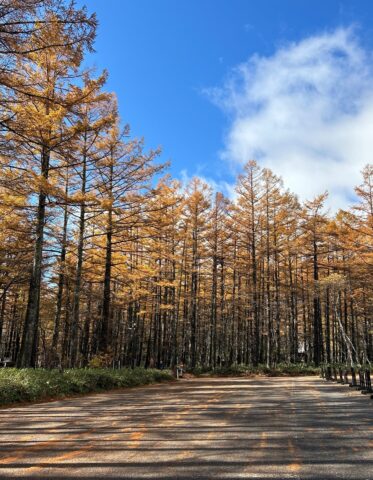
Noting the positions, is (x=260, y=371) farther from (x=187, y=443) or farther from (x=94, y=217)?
(x=187, y=443)

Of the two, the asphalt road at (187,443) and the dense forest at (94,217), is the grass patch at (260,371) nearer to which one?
the dense forest at (94,217)

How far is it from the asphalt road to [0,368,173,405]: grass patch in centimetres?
123

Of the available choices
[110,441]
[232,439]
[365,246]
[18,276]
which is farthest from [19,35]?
[365,246]

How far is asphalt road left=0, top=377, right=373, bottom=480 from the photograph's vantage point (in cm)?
391

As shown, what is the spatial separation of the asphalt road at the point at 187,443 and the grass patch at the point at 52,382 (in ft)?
4.03

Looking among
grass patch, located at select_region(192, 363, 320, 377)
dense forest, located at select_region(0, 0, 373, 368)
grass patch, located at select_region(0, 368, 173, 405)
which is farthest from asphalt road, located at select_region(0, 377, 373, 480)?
grass patch, located at select_region(192, 363, 320, 377)

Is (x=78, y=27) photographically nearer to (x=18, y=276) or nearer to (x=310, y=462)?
(x=310, y=462)

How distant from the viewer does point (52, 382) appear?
11.7 metres

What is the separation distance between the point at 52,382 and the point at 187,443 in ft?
25.5

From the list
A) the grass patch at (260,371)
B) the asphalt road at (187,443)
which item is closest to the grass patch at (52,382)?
the asphalt road at (187,443)

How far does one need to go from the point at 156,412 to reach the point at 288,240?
25.2 meters

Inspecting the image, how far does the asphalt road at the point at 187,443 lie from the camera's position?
391 centimetres

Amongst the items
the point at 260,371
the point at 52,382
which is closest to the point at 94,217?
the point at 52,382

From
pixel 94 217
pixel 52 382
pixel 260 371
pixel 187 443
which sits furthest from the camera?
pixel 260 371
